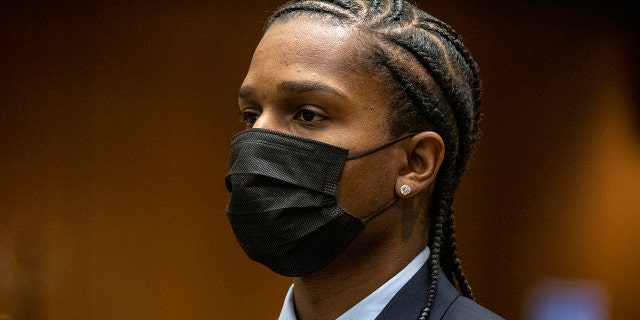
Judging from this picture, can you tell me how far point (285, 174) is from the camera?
176 cm

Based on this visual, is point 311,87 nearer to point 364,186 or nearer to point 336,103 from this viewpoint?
point 336,103

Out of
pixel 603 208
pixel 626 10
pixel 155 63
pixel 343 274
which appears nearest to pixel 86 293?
pixel 155 63

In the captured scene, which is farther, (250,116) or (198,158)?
(198,158)

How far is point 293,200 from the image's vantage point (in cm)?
175

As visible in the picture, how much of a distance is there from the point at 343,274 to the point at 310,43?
0.51 metres

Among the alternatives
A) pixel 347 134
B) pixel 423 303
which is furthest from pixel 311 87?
pixel 423 303

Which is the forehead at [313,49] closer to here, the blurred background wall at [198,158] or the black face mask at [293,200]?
the black face mask at [293,200]

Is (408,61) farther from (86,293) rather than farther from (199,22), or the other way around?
(86,293)

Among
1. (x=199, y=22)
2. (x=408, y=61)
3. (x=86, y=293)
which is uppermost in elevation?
(x=199, y=22)

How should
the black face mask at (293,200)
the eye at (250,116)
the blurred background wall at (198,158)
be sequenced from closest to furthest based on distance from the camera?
the black face mask at (293,200)
the eye at (250,116)
the blurred background wall at (198,158)

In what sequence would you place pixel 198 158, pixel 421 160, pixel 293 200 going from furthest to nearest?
pixel 198 158
pixel 421 160
pixel 293 200

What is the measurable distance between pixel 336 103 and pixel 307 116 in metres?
0.07

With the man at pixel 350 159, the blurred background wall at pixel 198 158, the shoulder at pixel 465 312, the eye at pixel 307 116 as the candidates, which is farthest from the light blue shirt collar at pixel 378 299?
the blurred background wall at pixel 198 158

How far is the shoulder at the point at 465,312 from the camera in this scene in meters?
1.80
